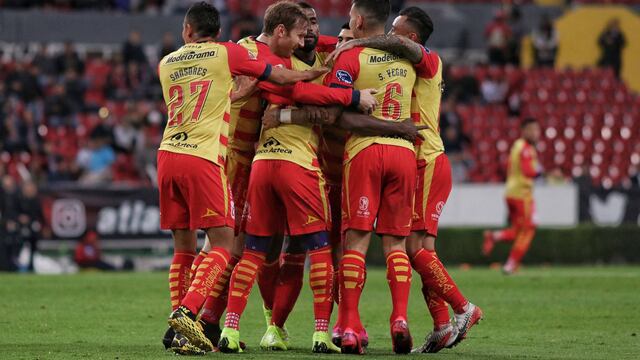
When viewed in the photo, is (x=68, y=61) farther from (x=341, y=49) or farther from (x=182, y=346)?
Answer: (x=182, y=346)

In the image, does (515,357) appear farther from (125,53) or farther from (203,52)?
(125,53)

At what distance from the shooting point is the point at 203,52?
31.0ft

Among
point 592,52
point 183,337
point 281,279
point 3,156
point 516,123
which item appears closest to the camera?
point 183,337

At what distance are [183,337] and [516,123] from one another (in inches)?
818

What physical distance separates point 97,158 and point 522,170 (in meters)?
7.62

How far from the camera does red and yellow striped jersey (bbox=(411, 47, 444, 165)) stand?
10.0 metres

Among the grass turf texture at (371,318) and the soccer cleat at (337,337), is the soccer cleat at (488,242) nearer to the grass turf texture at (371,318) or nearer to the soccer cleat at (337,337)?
the grass turf texture at (371,318)

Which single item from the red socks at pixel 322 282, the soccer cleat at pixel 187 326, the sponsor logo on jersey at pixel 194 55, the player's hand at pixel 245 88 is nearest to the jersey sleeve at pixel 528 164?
the player's hand at pixel 245 88

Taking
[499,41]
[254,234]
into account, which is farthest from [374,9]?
[499,41]

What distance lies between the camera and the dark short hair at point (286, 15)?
962 cm

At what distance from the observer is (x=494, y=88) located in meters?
30.0

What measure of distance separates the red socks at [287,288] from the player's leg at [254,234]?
52 cm

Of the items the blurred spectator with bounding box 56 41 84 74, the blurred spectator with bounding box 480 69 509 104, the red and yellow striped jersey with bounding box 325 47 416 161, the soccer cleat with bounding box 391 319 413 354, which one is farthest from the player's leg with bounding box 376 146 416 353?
the blurred spectator with bounding box 480 69 509 104

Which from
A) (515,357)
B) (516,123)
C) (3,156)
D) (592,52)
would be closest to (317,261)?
(515,357)
